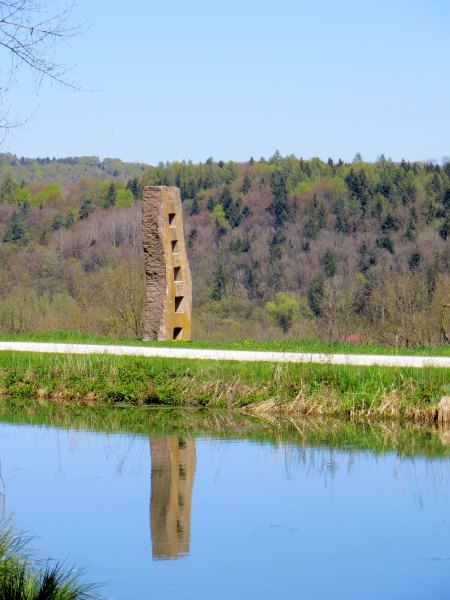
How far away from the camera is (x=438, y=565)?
1088 centimetres

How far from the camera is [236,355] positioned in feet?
69.0

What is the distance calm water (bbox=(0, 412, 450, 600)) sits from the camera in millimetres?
10602

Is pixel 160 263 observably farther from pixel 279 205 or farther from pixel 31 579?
pixel 279 205

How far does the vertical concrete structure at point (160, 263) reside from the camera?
80.9 ft

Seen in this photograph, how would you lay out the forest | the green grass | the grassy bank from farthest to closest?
the forest < the green grass < the grassy bank

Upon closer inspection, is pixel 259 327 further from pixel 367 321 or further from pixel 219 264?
pixel 367 321

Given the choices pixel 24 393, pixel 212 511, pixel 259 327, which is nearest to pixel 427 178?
pixel 259 327

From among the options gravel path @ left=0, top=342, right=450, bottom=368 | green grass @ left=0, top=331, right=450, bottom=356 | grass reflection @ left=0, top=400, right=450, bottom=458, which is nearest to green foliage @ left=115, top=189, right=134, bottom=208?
green grass @ left=0, top=331, right=450, bottom=356

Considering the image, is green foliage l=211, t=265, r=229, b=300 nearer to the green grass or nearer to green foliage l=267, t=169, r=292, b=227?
green foliage l=267, t=169, r=292, b=227

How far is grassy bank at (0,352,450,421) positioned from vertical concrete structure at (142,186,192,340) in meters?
4.50

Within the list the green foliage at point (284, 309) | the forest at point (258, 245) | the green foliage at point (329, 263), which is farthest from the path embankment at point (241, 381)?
the green foliage at point (329, 263)

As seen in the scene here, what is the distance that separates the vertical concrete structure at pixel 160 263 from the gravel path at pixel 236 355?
81.0 inches

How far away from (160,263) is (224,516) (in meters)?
12.4

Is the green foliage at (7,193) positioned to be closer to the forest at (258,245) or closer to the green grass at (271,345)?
the forest at (258,245)
